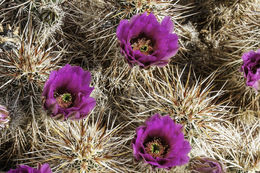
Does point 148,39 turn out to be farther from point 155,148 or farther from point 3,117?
point 3,117

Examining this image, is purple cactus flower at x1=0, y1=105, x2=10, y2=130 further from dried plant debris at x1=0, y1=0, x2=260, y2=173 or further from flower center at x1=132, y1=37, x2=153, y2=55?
flower center at x1=132, y1=37, x2=153, y2=55

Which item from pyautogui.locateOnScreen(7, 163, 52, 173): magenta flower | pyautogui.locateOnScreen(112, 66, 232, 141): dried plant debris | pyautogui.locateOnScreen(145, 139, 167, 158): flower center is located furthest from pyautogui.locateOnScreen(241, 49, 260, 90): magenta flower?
pyautogui.locateOnScreen(7, 163, 52, 173): magenta flower

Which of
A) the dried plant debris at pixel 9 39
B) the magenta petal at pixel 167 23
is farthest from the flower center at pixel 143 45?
the dried plant debris at pixel 9 39

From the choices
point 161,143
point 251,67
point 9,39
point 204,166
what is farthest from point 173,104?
point 9,39

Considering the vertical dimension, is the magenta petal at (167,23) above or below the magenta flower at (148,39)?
above

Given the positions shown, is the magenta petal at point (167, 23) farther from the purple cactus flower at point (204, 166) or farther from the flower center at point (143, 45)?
the purple cactus flower at point (204, 166)

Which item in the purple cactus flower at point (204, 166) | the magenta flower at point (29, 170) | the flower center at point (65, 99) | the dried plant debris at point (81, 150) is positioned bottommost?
the magenta flower at point (29, 170)

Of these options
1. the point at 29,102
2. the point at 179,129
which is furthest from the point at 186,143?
the point at 29,102

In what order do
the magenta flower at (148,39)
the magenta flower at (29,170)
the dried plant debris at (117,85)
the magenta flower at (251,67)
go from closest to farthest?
the magenta flower at (29,170), the magenta flower at (148,39), the dried plant debris at (117,85), the magenta flower at (251,67)
